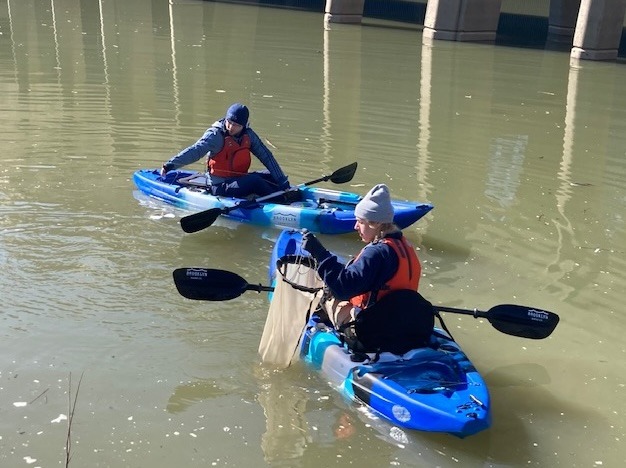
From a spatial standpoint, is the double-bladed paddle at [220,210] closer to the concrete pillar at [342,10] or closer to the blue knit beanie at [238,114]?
the blue knit beanie at [238,114]

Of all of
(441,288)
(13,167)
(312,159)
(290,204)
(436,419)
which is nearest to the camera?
(436,419)

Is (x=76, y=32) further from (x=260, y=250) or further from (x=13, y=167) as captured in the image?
(x=260, y=250)

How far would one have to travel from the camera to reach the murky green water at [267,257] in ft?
16.7

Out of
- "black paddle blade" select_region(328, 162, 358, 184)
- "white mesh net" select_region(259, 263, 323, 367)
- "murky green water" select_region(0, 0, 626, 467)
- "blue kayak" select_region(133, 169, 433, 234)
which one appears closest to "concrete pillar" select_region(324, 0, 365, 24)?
"murky green water" select_region(0, 0, 626, 467)

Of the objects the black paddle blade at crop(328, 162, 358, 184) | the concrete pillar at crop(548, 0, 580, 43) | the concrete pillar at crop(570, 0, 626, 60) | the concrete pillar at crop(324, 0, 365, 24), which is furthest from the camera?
the concrete pillar at crop(548, 0, 580, 43)

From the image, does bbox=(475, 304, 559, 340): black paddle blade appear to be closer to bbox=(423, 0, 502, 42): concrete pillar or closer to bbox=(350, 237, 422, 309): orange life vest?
bbox=(350, 237, 422, 309): orange life vest

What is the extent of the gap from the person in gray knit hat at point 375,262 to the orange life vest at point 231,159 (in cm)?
345

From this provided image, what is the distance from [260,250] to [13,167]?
3.54m

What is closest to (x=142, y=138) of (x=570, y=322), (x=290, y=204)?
(x=290, y=204)

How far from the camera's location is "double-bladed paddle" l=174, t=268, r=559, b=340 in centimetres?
568

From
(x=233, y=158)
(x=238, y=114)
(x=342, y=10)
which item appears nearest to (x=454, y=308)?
(x=238, y=114)

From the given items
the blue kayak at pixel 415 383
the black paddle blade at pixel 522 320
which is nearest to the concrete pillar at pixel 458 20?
the black paddle blade at pixel 522 320

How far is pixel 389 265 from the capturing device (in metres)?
5.15

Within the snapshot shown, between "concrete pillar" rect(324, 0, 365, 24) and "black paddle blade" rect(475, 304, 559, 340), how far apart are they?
23.0 metres
